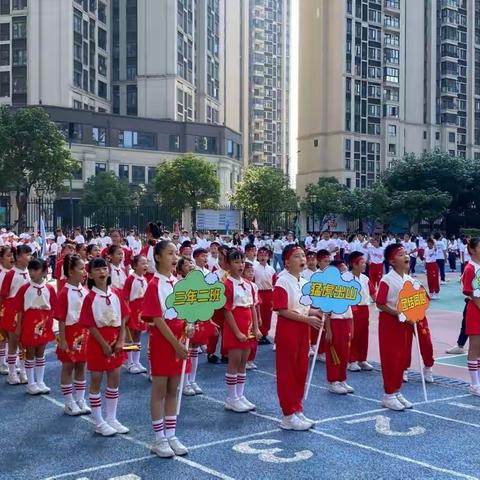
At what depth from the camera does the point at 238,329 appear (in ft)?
23.5

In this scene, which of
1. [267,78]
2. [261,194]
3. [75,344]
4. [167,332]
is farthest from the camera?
[267,78]

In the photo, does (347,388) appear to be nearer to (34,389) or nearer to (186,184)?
(34,389)

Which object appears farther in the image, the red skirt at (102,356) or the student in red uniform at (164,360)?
the red skirt at (102,356)

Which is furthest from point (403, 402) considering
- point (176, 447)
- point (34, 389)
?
point (34, 389)

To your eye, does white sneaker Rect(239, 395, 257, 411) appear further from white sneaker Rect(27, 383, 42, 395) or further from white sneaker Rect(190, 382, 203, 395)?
white sneaker Rect(27, 383, 42, 395)

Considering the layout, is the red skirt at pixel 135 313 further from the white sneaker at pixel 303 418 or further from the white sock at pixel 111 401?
the white sneaker at pixel 303 418

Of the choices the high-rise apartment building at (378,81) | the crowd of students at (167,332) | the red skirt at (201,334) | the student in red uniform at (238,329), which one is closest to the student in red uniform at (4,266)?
the crowd of students at (167,332)

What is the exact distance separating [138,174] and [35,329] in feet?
168

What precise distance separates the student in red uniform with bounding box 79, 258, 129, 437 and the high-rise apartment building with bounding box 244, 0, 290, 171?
356 ft

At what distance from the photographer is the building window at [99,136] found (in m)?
55.1

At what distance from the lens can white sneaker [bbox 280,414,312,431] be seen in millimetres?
6527

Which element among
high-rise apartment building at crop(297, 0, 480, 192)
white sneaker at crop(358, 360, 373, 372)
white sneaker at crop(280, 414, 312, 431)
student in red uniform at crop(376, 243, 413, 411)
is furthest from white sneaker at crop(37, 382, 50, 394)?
high-rise apartment building at crop(297, 0, 480, 192)

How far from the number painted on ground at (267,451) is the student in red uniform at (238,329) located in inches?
41.0

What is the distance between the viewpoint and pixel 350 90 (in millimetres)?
65500
